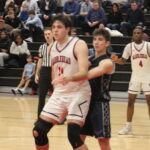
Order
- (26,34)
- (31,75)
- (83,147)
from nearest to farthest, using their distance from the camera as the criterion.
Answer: (83,147) → (31,75) → (26,34)

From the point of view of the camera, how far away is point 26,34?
1822 centimetres

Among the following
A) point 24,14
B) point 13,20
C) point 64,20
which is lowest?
point 13,20

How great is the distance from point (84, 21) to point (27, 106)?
5918mm

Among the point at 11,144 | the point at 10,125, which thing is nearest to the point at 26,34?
the point at 10,125

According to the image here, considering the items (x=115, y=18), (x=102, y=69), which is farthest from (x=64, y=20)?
(x=115, y=18)

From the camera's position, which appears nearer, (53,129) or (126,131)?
(126,131)

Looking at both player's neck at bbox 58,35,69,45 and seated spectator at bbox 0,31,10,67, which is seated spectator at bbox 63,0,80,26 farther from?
player's neck at bbox 58,35,69,45

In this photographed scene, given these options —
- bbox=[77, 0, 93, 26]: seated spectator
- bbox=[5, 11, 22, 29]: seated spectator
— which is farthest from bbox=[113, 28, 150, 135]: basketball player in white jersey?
bbox=[5, 11, 22, 29]: seated spectator

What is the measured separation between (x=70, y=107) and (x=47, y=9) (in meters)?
13.6

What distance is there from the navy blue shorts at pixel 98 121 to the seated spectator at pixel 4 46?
1109 cm

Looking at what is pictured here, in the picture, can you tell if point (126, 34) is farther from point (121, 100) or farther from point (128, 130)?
point (128, 130)

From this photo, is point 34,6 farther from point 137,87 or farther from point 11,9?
point 137,87

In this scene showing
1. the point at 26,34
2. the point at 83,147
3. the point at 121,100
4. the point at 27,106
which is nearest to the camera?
the point at 83,147

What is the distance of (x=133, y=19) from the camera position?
55.1ft
